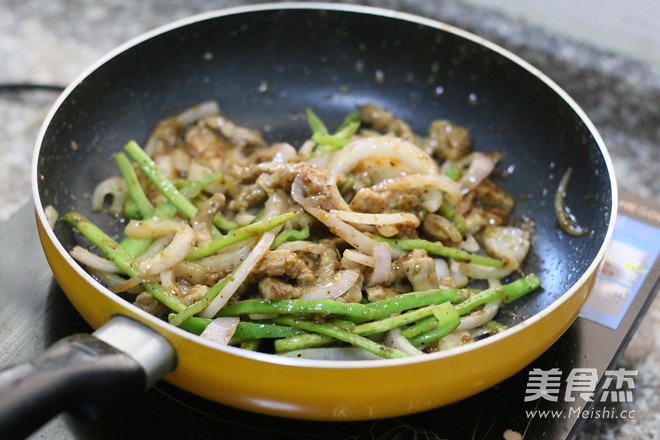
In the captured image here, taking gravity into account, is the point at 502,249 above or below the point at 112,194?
above

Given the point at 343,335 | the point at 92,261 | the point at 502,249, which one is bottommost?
the point at 92,261

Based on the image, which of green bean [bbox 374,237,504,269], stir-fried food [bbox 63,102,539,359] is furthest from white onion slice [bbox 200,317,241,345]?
green bean [bbox 374,237,504,269]

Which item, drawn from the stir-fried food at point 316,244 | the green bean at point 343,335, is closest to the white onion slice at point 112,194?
the stir-fried food at point 316,244

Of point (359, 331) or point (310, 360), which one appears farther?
point (359, 331)

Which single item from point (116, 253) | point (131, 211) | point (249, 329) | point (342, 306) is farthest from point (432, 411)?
point (131, 211)

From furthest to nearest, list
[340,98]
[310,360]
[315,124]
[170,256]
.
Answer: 1. [340,98]
2. [315,124]
3. [170,256]
4. [310,360]

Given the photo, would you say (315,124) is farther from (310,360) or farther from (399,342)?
(310,360)

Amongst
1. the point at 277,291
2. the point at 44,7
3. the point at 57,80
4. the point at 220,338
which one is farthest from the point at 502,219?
the point at 44,7
